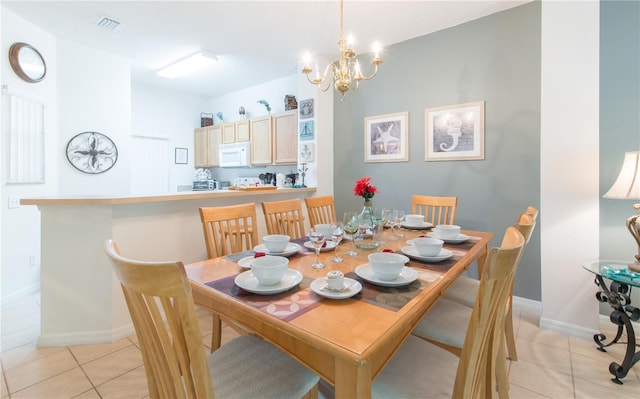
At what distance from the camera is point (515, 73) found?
259cm

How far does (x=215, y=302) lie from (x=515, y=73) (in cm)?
306

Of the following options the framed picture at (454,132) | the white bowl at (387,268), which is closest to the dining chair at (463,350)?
the white bowl at (387,268)

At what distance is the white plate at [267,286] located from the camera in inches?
40.5

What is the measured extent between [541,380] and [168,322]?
2096mm

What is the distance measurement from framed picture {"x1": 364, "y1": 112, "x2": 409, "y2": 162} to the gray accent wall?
0.07m

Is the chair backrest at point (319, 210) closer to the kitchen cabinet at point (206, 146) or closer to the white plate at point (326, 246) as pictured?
the white plate at point (326, 246)

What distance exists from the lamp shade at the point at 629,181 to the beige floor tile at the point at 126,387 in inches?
120

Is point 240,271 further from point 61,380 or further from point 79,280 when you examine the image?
point 79,280

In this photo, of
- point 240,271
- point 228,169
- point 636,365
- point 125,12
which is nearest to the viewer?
point 240,271

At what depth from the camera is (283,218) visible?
88.4 inches

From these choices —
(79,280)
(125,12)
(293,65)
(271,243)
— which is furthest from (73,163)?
(271,243)

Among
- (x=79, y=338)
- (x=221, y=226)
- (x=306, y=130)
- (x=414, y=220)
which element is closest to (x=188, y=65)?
(x=306, y=130)

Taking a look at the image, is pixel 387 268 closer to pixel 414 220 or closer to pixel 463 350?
pixel 463 350

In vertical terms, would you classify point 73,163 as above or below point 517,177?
above
